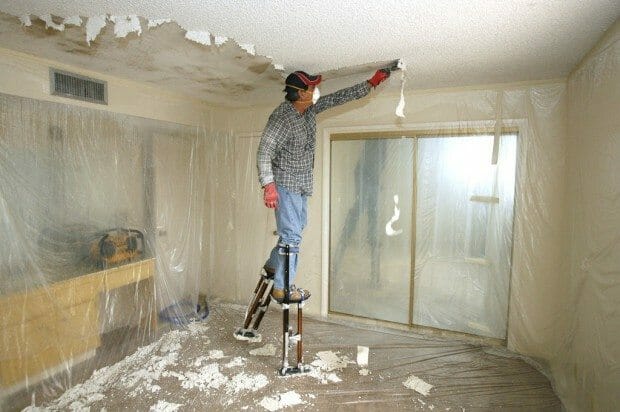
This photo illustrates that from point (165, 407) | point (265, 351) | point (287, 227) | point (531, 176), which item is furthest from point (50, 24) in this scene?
point (531, 176)

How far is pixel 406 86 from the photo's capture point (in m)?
2.32

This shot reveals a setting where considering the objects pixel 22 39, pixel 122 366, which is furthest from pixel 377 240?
pixel 22 39

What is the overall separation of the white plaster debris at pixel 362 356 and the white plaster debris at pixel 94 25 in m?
2.32

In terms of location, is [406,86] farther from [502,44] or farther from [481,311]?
[481,311]

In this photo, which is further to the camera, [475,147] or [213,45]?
[475,147]

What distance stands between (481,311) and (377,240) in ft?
2.97

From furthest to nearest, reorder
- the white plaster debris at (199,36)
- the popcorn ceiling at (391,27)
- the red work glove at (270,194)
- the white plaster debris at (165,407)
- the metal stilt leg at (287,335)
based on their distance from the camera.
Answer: the metal stilt leg at (287,335) → the red work glove at (270,194) → the white plaster debris at (165,407) → the white plaster debris at (199,36) → the popcorn ceiling at (391,27)

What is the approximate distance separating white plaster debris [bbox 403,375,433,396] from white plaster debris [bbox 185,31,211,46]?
217 centimetres

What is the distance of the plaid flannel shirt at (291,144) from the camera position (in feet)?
6.09

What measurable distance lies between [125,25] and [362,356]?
2.30 m

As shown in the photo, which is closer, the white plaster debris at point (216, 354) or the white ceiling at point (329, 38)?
the white ceiling at point (329, 38)

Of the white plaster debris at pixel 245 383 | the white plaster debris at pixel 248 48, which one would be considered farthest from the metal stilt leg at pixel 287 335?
the white plaster debris at pixel 248 48

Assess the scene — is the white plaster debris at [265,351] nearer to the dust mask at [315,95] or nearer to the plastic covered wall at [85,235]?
the plastic covered wall at [85,235]

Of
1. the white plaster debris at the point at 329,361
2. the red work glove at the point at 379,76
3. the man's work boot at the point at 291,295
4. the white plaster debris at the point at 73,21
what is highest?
the white plaster debris at the point at 73,21
